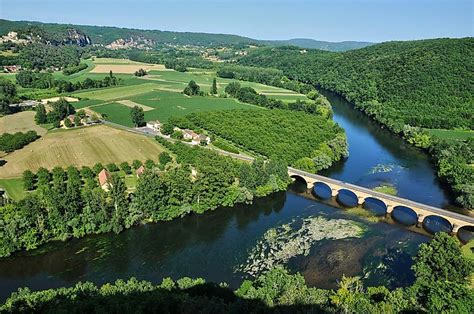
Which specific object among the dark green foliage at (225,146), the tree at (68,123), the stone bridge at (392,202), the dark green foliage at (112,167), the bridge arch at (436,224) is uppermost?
the tree at (68,123)

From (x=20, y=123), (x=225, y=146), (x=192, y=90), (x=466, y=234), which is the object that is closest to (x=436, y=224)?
(x=466, y=234)

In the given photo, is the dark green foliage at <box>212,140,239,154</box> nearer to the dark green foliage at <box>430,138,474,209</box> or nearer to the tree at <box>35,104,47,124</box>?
the dark green foliage at <box>430,138,474,209</box>

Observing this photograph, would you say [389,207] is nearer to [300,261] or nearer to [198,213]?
[300,261]

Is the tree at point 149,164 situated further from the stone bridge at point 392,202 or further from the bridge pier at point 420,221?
the bridge pier at point 420,221

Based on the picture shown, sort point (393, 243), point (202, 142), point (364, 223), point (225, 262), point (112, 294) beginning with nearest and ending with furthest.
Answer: point (112, 294) → point (225, 262) → point (393, 243) → point (364, 223) → point (202, 142)

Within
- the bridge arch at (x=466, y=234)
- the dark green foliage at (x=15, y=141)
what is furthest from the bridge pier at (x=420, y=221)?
the dark green foliage at (x=15, y=141)

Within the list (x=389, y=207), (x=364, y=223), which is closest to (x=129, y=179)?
(x=364, y=223)
